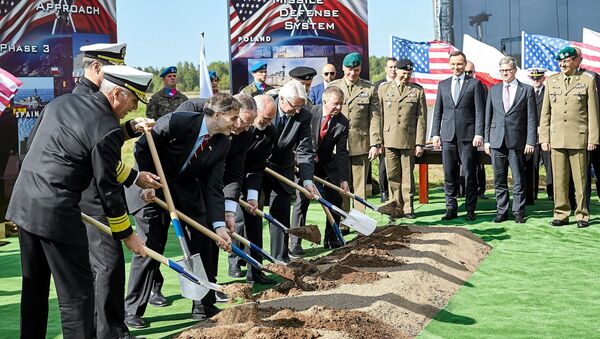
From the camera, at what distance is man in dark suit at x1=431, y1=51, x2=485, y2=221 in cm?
1103

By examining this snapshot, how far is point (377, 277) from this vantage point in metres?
6.91

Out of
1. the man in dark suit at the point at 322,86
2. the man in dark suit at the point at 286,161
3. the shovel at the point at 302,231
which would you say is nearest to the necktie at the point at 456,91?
the man in dark suit at the point at 322,86

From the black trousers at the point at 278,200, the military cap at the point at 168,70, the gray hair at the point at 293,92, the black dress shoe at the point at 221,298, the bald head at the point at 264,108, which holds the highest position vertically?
the military cap at the point at 168,70

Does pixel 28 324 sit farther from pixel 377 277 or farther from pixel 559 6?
pixel 559 6

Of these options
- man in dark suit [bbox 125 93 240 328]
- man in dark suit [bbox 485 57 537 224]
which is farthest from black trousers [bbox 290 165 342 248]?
man in dark suit [bbox 125 93 240 328]

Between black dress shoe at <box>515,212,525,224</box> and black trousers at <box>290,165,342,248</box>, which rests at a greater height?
black trousers at <box>290,165,342,248</box>

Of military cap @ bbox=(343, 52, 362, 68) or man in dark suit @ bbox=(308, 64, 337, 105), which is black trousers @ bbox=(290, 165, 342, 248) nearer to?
military cap @ bbox=(343, 52, 362, 68)

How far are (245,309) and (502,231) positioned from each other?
540 cm

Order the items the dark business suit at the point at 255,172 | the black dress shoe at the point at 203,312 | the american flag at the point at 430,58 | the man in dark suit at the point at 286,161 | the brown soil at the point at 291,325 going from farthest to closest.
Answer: the american flag at the point at 430,58 → the man in dark suit at the point at 286,161 → the dark business suit at the point at 255,172 → the black dress shoe at the point at 203,312 → the brown soil at the point at 291,325

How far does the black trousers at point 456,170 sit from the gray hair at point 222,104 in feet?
18.8

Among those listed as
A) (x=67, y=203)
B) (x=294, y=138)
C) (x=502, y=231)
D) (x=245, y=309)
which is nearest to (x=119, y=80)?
(x=67, y=203)

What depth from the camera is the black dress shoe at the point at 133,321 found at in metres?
5.99

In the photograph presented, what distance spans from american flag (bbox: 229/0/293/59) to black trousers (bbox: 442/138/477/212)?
12.8 ft

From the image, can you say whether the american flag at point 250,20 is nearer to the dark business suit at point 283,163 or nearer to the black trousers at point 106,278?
the dark business suit at point 283,163
